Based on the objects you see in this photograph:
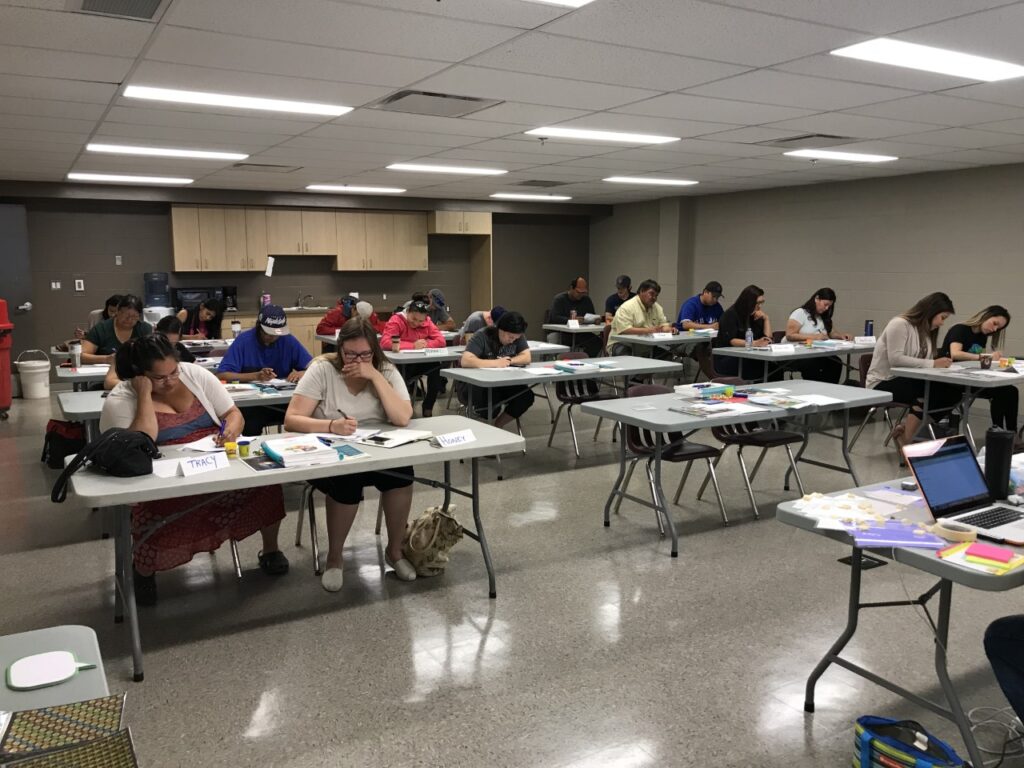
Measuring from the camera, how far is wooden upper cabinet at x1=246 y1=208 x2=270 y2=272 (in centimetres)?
1020

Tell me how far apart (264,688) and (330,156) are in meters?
5.16

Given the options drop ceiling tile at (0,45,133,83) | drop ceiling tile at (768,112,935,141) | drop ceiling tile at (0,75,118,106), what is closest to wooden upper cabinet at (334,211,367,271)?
drop ceiling tile at (0,75,118,106)

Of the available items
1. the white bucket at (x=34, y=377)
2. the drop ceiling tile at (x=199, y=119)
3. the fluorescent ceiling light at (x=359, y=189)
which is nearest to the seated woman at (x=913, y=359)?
the drop ceiling tile at (x=199, y=119)

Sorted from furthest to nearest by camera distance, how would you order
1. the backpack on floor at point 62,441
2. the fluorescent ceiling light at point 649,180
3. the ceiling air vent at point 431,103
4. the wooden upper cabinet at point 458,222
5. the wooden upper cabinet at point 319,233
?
the wooden upper cabinet at point 458,222 → the wooden upper cabinet at point 319,233 → the fluorescent ceiling light at point 649,180 → the backpack on floor at point 62,441 → the ceiling air vent at point 431,103

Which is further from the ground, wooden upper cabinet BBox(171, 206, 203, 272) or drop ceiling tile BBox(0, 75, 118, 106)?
drop ceiling tile BBox(0, 75, 118, 106)

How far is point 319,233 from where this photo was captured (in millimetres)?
10703

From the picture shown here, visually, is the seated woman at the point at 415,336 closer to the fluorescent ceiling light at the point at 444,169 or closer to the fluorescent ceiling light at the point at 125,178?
the fluorescent ceiling light at the point at 444,169

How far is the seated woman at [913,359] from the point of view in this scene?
5816 mm

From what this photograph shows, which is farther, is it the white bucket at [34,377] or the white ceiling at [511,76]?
the white bucket at [34,377]

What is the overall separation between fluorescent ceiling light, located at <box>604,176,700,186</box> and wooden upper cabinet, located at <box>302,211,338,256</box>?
4107 millimetres

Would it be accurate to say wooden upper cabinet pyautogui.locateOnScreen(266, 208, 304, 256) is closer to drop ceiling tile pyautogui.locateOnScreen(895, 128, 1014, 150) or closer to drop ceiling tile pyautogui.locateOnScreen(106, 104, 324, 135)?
drop ceiling tile pyautogui.locateOnScreen(106, 104, 324, 135)

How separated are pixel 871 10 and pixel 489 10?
1.47 m

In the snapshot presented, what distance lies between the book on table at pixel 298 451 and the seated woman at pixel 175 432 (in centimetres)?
33

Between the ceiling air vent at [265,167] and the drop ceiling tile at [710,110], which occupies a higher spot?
the ceiling air vent at [265,167]
